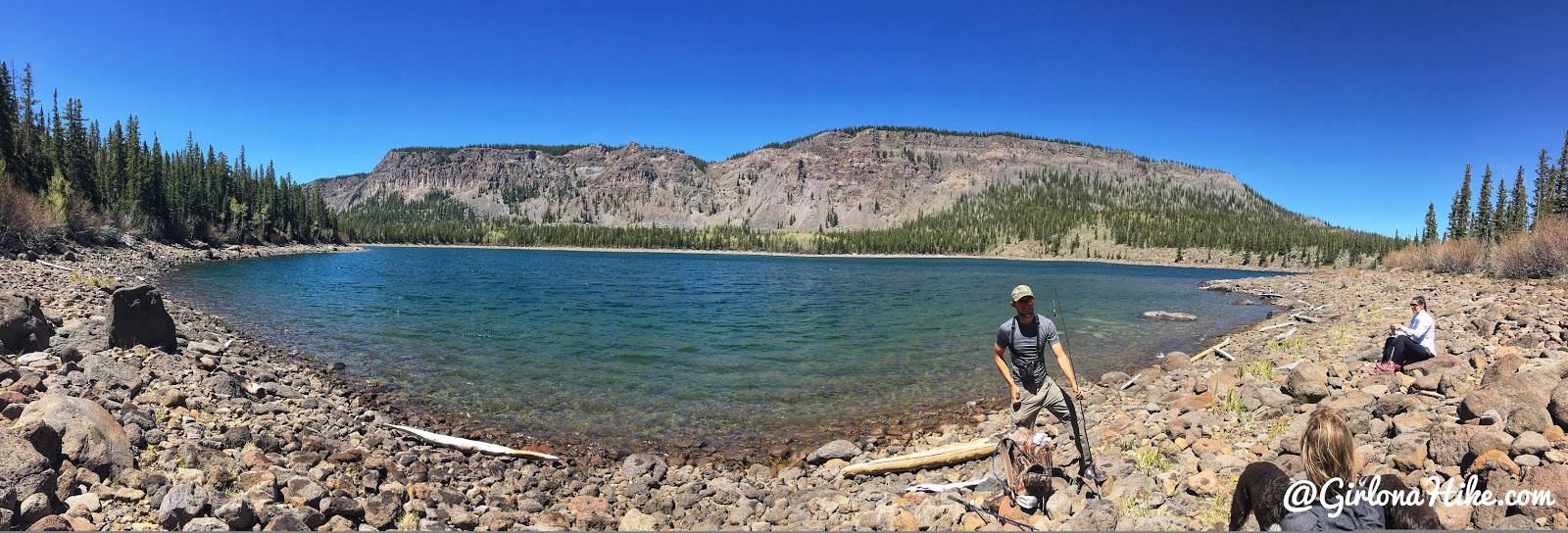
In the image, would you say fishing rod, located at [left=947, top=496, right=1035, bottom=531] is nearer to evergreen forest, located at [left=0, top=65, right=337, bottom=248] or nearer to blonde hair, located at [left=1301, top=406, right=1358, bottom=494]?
blonde hair, located at [left=1301, top=406, right=1358, bottom=494]

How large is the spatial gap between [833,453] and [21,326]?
14.5 meters

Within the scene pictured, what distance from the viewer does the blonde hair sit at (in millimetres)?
4285

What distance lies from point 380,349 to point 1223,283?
252 ft

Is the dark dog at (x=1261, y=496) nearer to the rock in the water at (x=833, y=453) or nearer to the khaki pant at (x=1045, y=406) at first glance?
the khaki pant at (x=1045, y=406)

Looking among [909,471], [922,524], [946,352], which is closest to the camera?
[922,524]

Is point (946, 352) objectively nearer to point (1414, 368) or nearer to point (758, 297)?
point (1414, 368)

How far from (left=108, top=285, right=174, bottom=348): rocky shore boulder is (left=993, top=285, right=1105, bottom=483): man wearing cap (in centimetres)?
1720

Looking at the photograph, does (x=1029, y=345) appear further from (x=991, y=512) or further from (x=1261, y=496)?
(x=1261, y=496)

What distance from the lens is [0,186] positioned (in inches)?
1403

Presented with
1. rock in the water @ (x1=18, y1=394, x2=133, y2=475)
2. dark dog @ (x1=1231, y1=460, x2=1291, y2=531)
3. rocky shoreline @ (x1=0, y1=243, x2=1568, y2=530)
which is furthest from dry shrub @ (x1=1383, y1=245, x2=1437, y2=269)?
rock in the water @ (x1=18, y1=394, x2=133, y2=475)

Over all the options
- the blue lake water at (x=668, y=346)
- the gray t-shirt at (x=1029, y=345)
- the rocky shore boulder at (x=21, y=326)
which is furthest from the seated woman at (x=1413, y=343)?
the rocky shore boulder at (x=21, y=326)

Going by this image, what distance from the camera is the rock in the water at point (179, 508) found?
569 cm

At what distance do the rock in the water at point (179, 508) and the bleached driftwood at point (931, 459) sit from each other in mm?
7834

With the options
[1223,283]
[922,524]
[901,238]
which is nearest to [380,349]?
[922,524]
